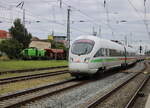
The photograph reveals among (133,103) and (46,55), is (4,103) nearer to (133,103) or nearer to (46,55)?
(133,103)

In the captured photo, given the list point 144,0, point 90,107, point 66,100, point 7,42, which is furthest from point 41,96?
point 7,42

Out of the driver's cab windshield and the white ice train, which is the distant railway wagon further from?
the driver's cab windshield

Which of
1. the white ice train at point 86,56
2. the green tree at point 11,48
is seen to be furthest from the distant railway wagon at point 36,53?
the white ice train at point 86,56

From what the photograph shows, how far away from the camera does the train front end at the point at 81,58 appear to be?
17.7m

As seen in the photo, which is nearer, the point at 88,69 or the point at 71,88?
the point at 71,88

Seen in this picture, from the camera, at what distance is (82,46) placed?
734 inches

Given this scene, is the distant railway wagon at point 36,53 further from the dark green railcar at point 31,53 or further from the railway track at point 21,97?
the railway track at point 21,97

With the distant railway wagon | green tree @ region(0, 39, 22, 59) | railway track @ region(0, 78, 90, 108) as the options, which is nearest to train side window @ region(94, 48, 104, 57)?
railway track @ region(0, 78, 90, 108)

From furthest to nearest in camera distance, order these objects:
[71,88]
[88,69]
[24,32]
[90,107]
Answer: [24,32] < [88,69] < [71,88] < [90,107]

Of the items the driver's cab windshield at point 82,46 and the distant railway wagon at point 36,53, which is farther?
the distant railway wagon at point 36,53

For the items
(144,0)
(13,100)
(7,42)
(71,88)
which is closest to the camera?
(13,100)

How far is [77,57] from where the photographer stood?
18.0 meters

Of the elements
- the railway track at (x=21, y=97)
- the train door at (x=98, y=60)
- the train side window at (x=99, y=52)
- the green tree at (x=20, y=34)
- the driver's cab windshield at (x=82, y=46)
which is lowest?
the railway track at (x=21, y=97)

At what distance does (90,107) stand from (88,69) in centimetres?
817
